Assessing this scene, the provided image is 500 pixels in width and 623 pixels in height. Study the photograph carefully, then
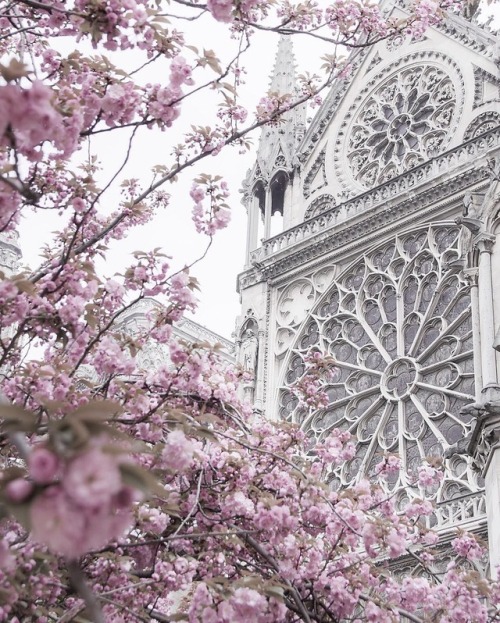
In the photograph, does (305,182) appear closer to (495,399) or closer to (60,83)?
(495,399)

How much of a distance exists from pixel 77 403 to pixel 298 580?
77.4 inches

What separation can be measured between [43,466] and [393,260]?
1629 cm

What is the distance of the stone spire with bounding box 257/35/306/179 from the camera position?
2250cm

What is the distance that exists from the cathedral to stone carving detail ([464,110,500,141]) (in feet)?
0.09

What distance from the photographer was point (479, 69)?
1916cm

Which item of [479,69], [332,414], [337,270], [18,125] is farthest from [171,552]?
[479,69]

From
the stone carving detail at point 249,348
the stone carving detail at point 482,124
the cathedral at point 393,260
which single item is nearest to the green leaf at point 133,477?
the cathedral at point 393,260

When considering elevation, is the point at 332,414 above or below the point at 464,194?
below

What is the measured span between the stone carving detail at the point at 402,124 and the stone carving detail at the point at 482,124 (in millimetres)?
569

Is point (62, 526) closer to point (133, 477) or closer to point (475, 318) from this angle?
point (133, 477)

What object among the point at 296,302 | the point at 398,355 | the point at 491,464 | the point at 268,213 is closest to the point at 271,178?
the point at 268,213

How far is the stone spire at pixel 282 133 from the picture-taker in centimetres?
2250

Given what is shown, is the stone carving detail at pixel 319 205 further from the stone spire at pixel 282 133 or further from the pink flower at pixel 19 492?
the pink flower at pixel 19 492

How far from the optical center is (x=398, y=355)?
17234 millimetres
